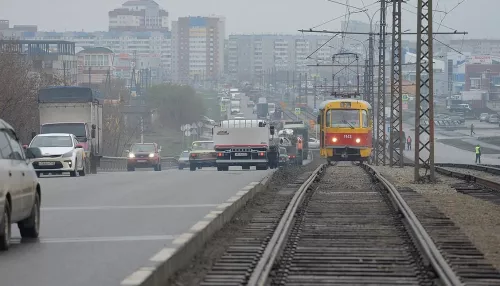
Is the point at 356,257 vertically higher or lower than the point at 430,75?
lower

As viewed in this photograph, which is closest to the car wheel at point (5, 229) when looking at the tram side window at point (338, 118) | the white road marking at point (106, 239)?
the white road marking at point (106, 239)

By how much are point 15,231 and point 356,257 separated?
19.7 ft

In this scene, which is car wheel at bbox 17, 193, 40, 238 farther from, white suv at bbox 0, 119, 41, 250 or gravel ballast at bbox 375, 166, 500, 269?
gravel ballast at bbox 375, 166, 500, 269

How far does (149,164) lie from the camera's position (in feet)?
224

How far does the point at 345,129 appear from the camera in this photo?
2287 inches

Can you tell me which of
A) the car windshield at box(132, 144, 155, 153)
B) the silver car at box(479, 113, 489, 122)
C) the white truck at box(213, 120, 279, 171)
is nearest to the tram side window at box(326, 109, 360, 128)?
the white truck at box(213, 120, 279, 171)

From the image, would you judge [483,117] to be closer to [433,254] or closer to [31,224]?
[31,224]

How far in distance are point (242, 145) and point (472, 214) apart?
35152 mm

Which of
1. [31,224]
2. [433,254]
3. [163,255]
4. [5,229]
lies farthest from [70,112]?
[163,255]

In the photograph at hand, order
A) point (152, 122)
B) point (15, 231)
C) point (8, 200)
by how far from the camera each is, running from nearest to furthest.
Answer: point (8, 200) → point (15, 231) → point (152, 122)

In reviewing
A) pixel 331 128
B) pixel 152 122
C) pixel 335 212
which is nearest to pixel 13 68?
pixel 331 128

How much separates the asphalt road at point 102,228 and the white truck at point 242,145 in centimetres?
2367

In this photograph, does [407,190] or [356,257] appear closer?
[356,257]

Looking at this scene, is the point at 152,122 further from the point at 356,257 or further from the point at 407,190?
the point at 356,257
